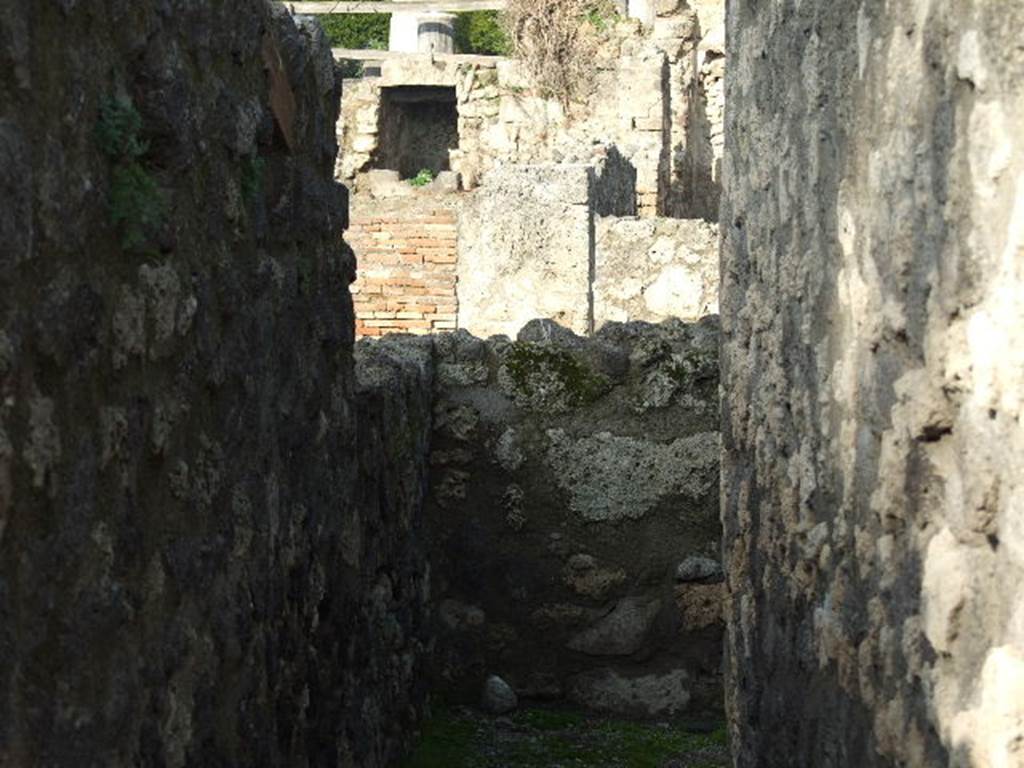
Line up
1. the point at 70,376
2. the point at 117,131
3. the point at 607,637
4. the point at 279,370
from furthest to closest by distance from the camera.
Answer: the point at 607,637, the point at 279,370, the point at 117,131, the point at 70,376

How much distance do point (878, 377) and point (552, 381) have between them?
9.28 feet

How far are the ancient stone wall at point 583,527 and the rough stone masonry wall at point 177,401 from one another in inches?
49.1

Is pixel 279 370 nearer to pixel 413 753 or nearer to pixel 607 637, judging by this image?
pixel 413 753

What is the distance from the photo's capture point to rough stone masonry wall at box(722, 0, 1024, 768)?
1.82 meters

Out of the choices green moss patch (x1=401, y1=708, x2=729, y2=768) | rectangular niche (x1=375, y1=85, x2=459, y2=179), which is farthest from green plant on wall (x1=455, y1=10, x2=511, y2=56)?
green moss patch (x1=401, y1=708, x2=729, y2=768)

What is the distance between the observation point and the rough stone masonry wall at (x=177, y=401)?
1.90 metres

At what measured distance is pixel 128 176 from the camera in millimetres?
2227

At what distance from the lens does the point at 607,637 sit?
5129mm

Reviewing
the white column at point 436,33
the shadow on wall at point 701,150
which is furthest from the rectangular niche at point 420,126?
the white column at point 436,33

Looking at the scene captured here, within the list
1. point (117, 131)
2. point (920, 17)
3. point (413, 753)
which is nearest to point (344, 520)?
point (413, 753)

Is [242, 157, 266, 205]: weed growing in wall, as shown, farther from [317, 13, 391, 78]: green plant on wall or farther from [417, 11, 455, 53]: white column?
[317, 13, 391, 78]: green plant on wall

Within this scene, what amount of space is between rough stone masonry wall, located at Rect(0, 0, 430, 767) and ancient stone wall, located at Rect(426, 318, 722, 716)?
1.25 metres

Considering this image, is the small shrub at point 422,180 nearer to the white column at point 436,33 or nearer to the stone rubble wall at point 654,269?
the stone rubble wall at point 654,269

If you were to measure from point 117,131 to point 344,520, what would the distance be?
5.31 feet
